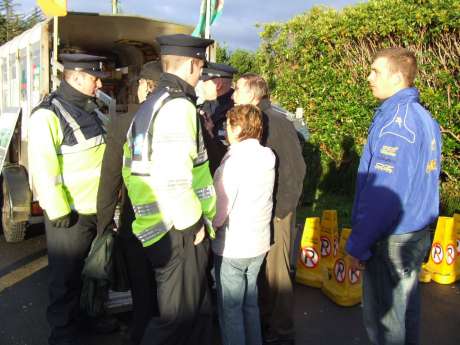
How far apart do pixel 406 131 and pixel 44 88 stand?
4012 mm

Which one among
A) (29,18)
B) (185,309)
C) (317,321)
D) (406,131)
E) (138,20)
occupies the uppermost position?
(29,18)

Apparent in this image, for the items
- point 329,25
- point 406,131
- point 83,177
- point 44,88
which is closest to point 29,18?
point 329,25

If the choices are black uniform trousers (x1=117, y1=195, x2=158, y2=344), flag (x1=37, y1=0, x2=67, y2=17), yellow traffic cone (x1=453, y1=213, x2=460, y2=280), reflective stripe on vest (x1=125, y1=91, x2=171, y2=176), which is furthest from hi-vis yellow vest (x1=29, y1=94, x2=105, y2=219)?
yellow traffic cone (x1=453, y1=213, x2=460, y2=280)

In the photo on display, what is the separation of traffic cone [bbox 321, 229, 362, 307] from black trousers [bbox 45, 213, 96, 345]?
228 centimetres

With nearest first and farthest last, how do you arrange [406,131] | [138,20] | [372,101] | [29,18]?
[406,131], [138,20], [372,101], [29,18]

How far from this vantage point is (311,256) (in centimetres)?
483

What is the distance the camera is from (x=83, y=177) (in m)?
3.33

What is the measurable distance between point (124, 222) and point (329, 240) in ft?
8.10

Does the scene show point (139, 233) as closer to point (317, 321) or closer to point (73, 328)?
point (73, 328)

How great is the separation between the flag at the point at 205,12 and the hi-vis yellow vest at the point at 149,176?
3.59 meters

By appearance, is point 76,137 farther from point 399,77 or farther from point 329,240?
point 329,240

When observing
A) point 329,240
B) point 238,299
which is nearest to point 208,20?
point 329,240

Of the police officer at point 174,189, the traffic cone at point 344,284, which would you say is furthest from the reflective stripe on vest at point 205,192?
the traffic cone at point 344,284

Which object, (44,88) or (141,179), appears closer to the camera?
(141,179)
